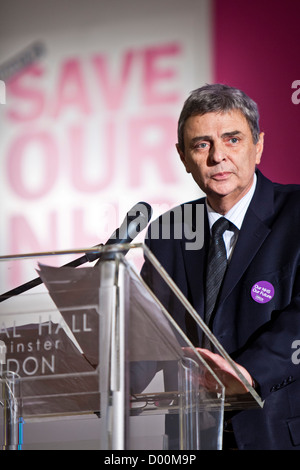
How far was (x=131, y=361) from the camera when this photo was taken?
134 centimetres

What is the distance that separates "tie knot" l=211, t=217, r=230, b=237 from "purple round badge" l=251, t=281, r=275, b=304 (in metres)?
0.20

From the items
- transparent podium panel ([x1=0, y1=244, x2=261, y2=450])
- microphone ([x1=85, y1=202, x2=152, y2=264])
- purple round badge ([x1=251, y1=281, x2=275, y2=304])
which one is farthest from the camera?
purple round badge ([x1=251, y1=281, x2=275, y2=304])

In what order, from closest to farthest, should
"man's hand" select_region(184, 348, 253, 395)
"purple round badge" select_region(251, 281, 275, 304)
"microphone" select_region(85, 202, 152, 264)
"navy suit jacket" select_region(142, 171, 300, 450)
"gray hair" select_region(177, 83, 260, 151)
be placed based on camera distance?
"man's hand" select_region(184, 348, 253, 395) → "microphone" select_region(85, 202, 152, 264) → "navy suit jacket" select_region(142, 171, 300, 450) → "purple round badge" select_region(251, 281, 275, 304) → "gray hair" select_region(177, 83, 260, 151)

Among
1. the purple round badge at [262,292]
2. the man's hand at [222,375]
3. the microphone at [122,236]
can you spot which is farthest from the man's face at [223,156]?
the man's hand at [222,375]

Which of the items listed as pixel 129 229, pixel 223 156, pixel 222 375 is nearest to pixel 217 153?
pixel 223 156

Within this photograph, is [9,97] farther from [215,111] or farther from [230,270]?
[230,270]

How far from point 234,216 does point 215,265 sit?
0.20 m

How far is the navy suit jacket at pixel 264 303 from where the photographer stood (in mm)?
1774

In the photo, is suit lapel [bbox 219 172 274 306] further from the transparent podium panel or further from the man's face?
the transparent podium panel

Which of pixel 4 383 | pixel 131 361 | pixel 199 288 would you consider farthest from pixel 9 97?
pixel 131 361

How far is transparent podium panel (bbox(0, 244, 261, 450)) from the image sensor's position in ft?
4.27

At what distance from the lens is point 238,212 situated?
7.16 ft

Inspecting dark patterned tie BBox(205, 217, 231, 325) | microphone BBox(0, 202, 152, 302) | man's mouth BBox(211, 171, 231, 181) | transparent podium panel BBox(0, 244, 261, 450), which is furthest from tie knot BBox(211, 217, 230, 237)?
transparent podium panel BBox(0, 244, 261, 450)

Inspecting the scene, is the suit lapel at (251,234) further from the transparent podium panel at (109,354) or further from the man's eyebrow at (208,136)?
the transparent podium panel at (109,354)
